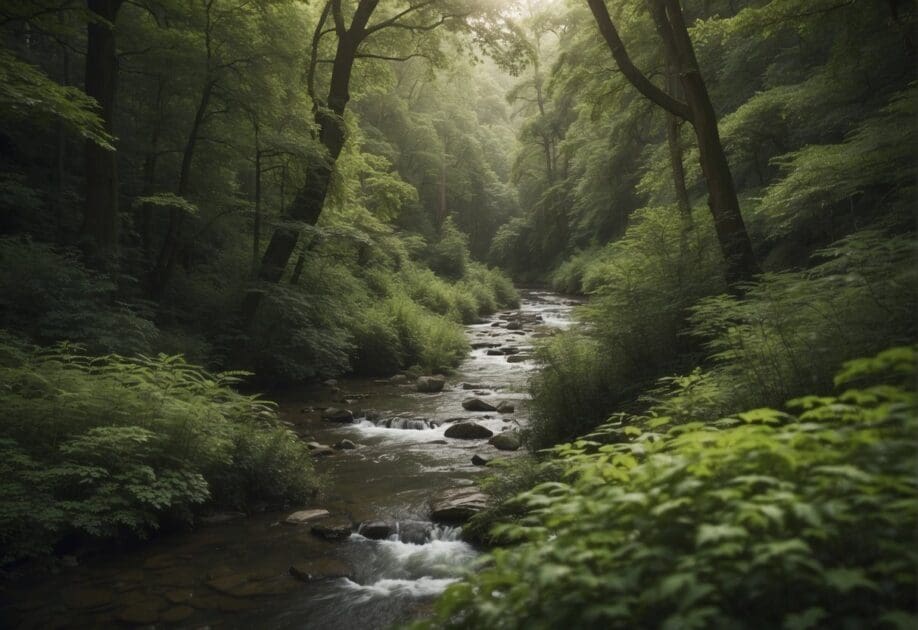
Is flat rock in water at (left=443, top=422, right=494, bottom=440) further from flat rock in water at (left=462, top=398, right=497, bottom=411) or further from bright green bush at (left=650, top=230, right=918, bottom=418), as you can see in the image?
bright green bush at (left=650, top=230, right=918, bottom=418)

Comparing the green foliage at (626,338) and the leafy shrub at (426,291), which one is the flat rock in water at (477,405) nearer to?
the green foliage at (626,338)

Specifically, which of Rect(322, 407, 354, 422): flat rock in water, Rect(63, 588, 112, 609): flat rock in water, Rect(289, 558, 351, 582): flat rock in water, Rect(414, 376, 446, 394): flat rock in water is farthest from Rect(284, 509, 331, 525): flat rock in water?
Rect(414, 376, 446, 394): flat rock in water

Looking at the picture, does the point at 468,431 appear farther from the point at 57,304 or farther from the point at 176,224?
the point at 176,224

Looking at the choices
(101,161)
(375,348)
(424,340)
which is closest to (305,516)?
(101,161)

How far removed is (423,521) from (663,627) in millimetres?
4923

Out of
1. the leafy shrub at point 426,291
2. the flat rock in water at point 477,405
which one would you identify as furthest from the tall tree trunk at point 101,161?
the leafy shrub at point 426,291

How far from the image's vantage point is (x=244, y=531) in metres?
6.11

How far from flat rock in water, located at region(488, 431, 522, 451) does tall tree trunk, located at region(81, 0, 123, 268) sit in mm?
7704

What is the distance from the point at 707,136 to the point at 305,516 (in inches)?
302

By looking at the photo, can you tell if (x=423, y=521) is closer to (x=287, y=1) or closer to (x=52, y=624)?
A: (x=52, y=624)

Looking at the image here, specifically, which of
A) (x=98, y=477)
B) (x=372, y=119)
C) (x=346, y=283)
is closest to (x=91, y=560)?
(x=98, y=477)

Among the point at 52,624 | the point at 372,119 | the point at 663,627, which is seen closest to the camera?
the point at 663,627

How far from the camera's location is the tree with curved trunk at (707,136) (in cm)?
750

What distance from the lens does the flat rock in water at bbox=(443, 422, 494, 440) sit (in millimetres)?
9680
